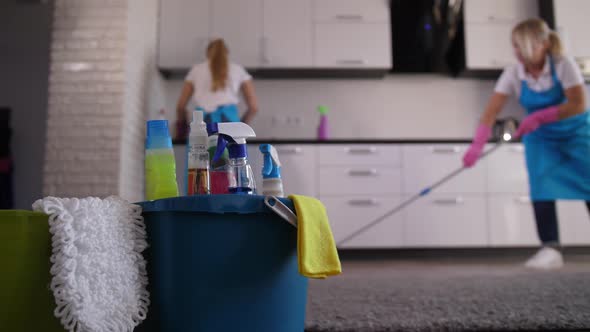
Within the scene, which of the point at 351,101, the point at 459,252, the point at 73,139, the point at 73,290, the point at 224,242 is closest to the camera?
the point at 73,290

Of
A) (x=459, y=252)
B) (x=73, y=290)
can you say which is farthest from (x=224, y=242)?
(x=459, y=252)

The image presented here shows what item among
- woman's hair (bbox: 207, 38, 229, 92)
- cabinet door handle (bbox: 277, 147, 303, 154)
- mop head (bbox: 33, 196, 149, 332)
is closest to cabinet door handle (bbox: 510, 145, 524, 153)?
cabinet door handle (bbox: 277, 147, 303, 154)

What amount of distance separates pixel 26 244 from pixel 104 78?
2.39 meters

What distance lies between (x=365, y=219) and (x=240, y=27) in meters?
1.69

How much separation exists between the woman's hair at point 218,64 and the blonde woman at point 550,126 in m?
1.67

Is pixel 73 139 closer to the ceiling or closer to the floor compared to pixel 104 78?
closer to the floor

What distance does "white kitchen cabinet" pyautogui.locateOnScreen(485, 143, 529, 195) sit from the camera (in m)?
3.76

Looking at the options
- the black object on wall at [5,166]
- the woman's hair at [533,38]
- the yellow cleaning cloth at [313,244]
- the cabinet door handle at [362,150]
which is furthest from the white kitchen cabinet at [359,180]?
the yellow cleaning cloth at [313,244]

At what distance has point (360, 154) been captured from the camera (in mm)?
3725

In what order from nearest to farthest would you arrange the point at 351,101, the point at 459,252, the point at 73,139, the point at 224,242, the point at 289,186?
the point at 224,242
the point at 73,139
the point at 289,186
the point at 459,252
the point at 351,101

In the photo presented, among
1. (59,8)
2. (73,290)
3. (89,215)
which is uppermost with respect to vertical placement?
(59,8)

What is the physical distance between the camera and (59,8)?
304cm

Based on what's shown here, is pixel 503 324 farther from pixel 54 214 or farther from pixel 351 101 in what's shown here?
pixel 351 101

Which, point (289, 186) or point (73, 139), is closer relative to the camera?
point (73, 139)
